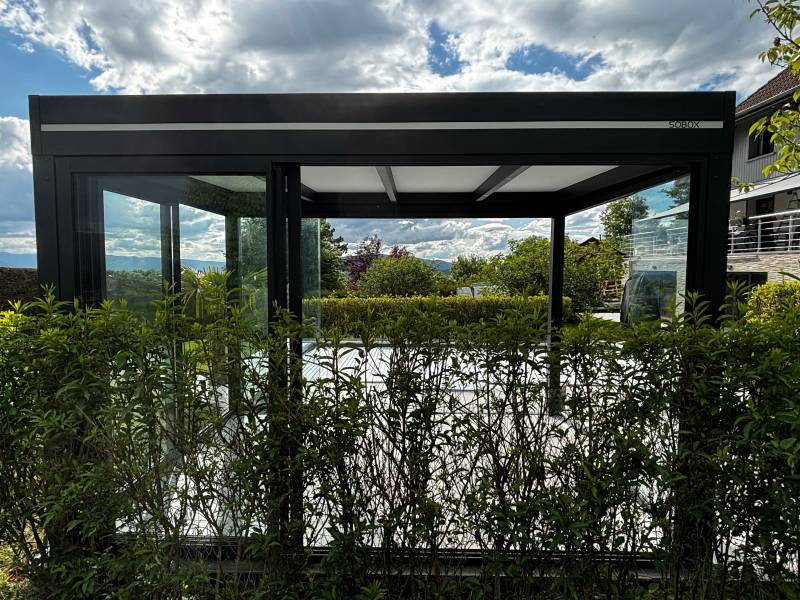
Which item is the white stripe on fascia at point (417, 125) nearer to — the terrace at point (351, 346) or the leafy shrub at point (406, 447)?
the terrace at point (351, 346)

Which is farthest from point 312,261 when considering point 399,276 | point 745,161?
point 745,161

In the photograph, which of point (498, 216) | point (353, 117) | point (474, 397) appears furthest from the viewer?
point (498, 216)

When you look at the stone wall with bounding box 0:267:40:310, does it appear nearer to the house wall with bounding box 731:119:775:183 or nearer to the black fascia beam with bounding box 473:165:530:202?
the black fascia beam with bounding box 473:165:530:202

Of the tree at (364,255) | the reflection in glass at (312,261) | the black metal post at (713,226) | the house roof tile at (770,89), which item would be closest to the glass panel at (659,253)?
the black metal post at (713,226)

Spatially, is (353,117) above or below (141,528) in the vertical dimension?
above

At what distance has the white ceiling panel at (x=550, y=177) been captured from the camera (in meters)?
3.61

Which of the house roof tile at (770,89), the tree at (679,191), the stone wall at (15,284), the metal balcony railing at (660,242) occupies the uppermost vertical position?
the house roof tile at (770,89)

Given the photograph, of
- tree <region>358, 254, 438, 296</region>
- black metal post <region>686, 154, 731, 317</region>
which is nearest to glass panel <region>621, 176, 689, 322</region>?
black metal post <region>686, 154, 731, 317</region>

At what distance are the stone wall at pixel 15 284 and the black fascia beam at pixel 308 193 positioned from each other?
530cm

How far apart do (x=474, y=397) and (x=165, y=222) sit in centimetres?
213

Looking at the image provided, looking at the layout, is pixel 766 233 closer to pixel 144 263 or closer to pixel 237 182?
pixel 237 182

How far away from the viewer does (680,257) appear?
2691 millimetres

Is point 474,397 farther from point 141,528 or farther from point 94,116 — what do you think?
point 94,116

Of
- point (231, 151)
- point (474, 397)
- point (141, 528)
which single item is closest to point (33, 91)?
point (231, 151)
